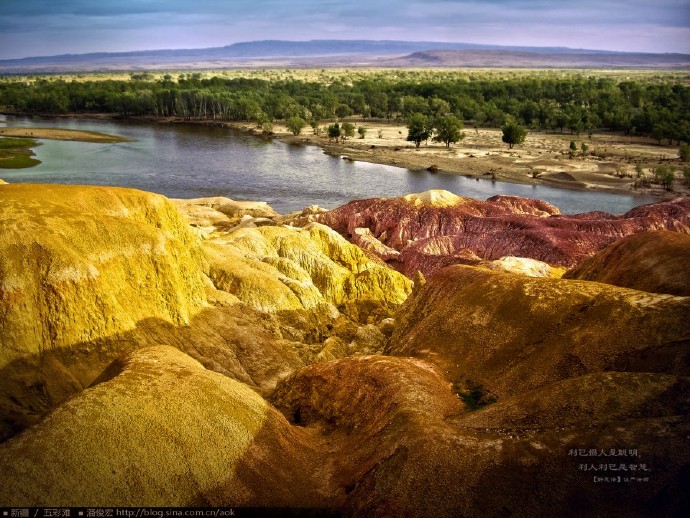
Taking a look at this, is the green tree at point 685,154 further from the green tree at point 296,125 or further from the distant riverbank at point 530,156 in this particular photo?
the green tree at point 296,125

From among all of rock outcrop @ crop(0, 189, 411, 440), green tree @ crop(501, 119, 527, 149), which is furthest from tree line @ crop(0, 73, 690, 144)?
rock outcrop @ crop(0, 189, 411, 440)

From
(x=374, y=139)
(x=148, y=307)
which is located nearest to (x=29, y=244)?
(x=148, y=307)

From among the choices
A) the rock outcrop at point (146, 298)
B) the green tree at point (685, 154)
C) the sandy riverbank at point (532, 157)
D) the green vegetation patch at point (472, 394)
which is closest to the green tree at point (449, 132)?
the sandy riverbank at point (532, 157)

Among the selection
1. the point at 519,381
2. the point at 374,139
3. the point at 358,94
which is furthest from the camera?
the point at 358,94

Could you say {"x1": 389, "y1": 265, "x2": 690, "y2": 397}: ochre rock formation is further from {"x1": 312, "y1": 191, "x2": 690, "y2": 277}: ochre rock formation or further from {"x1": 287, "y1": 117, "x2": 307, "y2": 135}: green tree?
{"x1": 287, "y1": 117, "x2": 307, "y2": 135}: green tree

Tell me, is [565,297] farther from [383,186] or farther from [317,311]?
[383,186]
